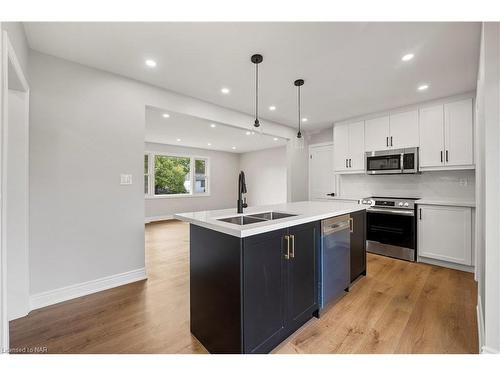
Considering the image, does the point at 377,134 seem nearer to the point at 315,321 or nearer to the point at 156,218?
the point at 315,321

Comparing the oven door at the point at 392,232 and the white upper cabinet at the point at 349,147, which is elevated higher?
the white upper cabinet at the point at 349,147

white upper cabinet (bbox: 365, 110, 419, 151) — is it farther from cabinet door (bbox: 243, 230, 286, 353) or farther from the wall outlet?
the wall outlet

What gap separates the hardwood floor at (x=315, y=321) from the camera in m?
1.59

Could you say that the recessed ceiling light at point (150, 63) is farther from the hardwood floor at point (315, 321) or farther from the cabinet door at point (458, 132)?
the cabinet door at point (458, 132)

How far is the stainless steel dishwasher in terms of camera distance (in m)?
1.96

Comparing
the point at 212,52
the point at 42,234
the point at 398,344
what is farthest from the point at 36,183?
the point at 398,344

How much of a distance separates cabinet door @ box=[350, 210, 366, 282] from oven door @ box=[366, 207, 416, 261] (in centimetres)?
114

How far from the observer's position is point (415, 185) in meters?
3.83

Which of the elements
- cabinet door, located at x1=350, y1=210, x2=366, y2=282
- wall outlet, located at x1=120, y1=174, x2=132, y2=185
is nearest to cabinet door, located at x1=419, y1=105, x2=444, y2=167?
cabinet door, located at x1=350, y1=210, x2=366, y2=282

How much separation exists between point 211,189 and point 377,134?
5.70 metres

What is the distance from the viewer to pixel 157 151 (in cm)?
676

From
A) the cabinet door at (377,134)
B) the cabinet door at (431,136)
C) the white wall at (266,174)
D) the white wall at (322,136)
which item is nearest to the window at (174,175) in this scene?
the white wall at (266,174)

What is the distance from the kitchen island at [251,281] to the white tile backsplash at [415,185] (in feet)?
10.0

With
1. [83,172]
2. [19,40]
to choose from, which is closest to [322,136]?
[83,172]
